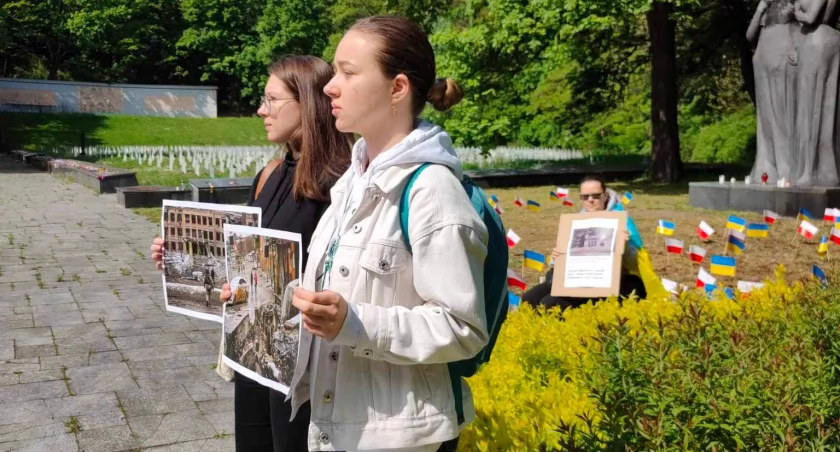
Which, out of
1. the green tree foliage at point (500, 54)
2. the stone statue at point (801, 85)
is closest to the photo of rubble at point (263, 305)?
the green tree foliage at point (500, 54)

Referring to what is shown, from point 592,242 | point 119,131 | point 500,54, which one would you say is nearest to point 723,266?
point 592,242

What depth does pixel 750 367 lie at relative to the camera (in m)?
2.85

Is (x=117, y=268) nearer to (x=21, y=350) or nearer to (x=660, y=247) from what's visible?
(x=21, y=350)

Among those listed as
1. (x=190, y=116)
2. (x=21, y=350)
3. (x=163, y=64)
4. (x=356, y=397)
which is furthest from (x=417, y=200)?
(x=163, y=64)

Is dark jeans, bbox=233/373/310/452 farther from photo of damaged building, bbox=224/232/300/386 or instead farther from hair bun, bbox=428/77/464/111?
hair bun, bbox=428/77/464/111

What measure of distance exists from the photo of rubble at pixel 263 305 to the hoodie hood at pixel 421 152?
271mm

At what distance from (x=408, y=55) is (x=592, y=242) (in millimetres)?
3929

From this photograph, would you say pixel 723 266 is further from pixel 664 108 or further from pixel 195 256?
pixel 664 108

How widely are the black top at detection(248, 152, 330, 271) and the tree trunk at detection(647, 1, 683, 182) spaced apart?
1807cm

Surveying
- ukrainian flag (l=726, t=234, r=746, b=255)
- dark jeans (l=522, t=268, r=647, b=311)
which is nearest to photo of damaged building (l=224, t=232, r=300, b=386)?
dark jeans (l=522, t=268, r=647, b=311)

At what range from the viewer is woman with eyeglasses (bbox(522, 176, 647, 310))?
5.75 meters

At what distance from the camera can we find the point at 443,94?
2090 millimetres

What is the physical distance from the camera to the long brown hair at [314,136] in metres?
2.77

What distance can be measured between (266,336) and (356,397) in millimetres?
340
